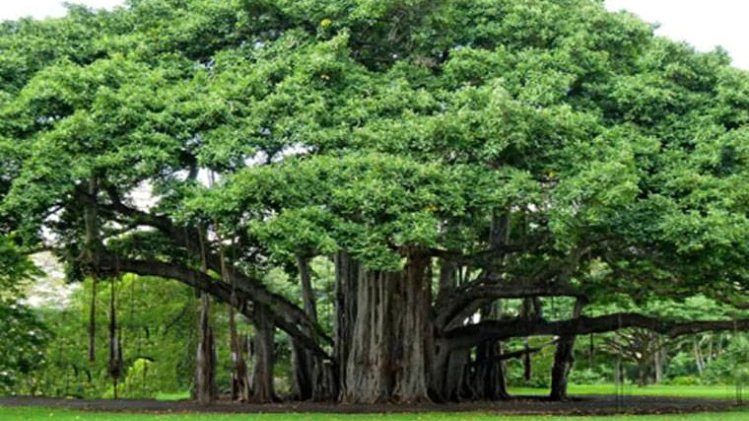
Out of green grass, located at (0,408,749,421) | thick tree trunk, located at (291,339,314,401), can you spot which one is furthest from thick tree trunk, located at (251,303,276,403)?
green grass, located at (0,408,749,421)

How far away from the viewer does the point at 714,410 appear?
17672 mm

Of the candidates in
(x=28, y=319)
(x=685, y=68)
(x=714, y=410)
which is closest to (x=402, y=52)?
(x=685, y=68)

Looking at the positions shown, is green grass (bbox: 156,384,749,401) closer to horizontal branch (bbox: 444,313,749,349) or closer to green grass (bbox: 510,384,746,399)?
green grass (bbox: 510,384,746,399)

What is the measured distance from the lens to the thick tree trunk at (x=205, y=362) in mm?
18688

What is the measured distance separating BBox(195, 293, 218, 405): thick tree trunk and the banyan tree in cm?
6

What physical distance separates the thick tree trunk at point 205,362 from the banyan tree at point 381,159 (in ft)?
0.19

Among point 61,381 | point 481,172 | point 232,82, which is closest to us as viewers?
point 481,172

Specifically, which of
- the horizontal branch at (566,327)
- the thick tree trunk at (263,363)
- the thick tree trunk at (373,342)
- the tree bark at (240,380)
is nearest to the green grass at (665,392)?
the horizontal branch at (566,327)

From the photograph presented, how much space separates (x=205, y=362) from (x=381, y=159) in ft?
23.3

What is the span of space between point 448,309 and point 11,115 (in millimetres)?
9528

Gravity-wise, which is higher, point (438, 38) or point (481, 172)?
point (438, 38)

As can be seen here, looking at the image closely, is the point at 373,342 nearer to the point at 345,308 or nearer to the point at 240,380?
the point at 345,308

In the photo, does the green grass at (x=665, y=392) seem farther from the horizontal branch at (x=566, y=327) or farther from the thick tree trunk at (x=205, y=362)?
the thick tree trunk at (x=205, y=362)

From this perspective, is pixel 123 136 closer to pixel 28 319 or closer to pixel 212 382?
pixel 212 382
